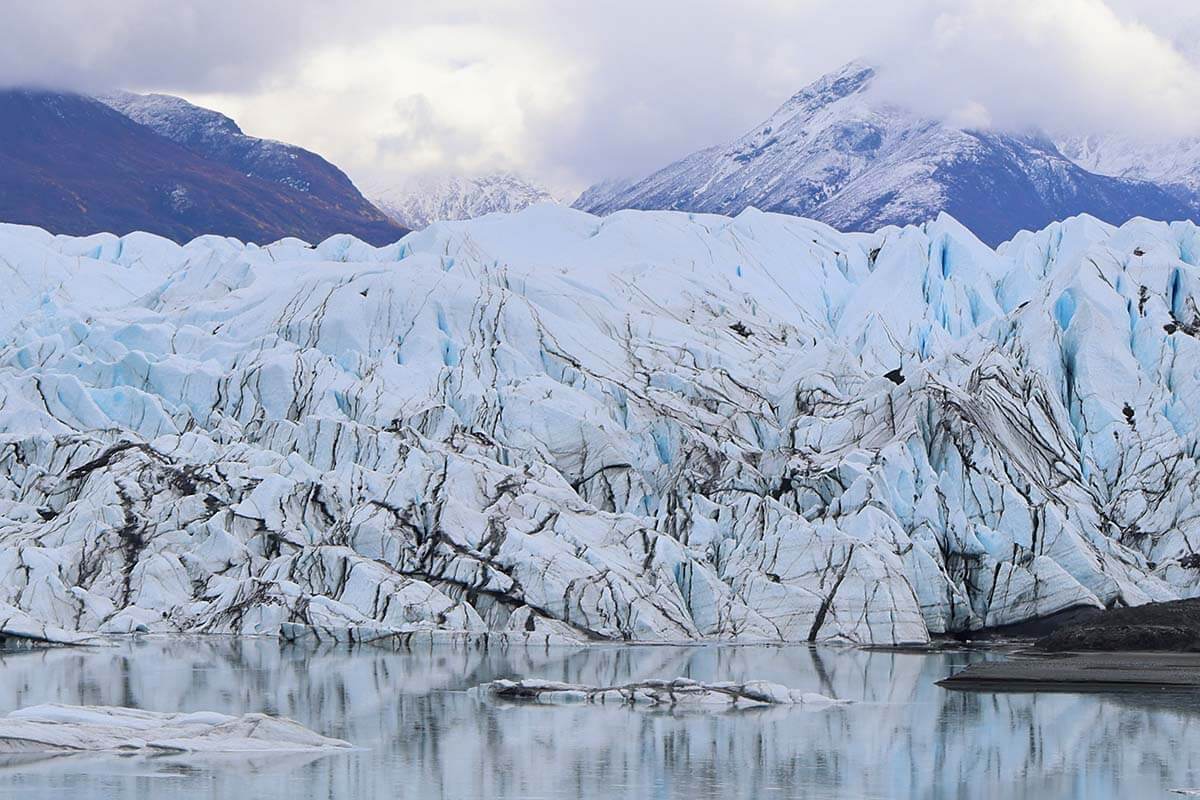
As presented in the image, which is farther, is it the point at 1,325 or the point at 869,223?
the point at 869,223

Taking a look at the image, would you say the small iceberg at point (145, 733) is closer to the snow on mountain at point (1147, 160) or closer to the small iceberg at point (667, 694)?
the small iceberg at point (667, 694)

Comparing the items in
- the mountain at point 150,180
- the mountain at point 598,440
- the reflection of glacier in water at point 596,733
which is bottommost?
the reflection of glacier in water at point 596,733

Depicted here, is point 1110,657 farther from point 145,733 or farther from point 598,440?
point 145,733

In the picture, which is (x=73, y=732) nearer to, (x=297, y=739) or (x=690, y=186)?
(x=297, y=739)

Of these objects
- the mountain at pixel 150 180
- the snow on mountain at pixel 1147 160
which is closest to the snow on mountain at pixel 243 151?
the mountain at pixel 150 180

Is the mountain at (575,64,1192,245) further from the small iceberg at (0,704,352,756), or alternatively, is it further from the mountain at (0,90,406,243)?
the small iceberg at (0,704,352,756)

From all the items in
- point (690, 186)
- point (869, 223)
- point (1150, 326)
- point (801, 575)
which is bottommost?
point (801, 575)

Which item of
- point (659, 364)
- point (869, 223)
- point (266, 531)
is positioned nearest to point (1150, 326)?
point (659, 364)
